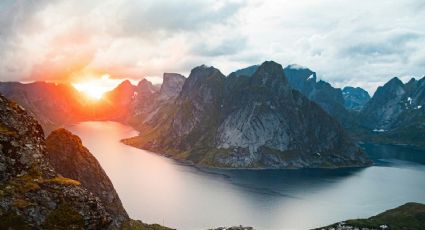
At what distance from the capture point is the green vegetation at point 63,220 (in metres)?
58.9

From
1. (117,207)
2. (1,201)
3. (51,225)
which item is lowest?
(117,207)

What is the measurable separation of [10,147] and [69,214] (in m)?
13.2

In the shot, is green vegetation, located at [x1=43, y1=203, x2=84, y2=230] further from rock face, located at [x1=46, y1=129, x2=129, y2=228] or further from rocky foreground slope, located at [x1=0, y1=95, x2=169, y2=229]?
rock face, located at [x1=46, y1=129, x2=129, y2=228]

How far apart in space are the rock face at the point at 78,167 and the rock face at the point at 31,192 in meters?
86.5

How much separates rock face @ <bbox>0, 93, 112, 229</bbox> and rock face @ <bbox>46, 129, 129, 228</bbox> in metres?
86.5

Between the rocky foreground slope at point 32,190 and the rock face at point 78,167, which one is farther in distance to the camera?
the rock face at point 78,167

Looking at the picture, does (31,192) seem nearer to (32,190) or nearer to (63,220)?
(32,190)

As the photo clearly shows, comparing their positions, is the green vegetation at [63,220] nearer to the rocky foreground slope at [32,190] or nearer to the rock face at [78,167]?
the rocky foreground slope at [32,190]

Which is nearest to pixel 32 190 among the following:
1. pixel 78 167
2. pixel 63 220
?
pixel 63 220

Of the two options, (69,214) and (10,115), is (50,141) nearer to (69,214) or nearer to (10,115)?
(10,115)

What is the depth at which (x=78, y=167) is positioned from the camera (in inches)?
6127

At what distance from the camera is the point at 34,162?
213ft

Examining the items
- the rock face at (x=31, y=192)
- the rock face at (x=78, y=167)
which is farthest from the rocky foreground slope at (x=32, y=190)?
the rock face at (x=78, y=167)

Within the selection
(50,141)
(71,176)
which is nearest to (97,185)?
(71,176)
